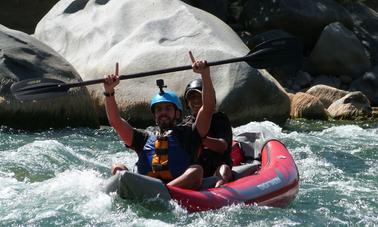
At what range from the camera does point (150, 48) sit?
11180mm

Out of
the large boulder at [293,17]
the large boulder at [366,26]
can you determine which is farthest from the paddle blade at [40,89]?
the large boulder at [366,26]

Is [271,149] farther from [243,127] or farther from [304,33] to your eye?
[304,33]

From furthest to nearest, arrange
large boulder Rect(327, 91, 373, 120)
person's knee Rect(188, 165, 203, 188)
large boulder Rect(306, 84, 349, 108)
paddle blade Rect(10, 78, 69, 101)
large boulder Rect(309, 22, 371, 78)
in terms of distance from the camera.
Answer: large boulder Rect(309, 22, 371, 78), large boulder Rect(306, 84, 349, 108), large boulder Rect(327, 91, 373, 120), paddle blade Rect(10, 78, 69, 101), person's knee Rect(188, 165, 203, 188)

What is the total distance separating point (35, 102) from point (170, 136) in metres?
4.61

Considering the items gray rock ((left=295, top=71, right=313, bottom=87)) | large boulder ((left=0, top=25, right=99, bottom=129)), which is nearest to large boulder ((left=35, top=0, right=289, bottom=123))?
large boulder ((left=0, top=25, right=99, bottom=129))

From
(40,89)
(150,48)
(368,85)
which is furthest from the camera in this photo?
(368,85)

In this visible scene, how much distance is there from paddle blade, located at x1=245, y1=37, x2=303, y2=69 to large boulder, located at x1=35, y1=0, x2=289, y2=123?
3.97 metres

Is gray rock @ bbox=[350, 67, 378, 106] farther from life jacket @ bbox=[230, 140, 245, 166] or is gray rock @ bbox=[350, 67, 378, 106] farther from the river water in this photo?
life jacket @ bbox=[230, 140, 245, 166]

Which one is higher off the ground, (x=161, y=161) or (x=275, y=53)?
(x=275, y=53)

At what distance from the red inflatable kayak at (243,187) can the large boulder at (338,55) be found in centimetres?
878

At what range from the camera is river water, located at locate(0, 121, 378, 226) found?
5.26 meters

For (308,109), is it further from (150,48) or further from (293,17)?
(293,17)

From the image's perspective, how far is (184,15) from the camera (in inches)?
A: 462

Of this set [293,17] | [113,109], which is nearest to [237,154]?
[113,109]
